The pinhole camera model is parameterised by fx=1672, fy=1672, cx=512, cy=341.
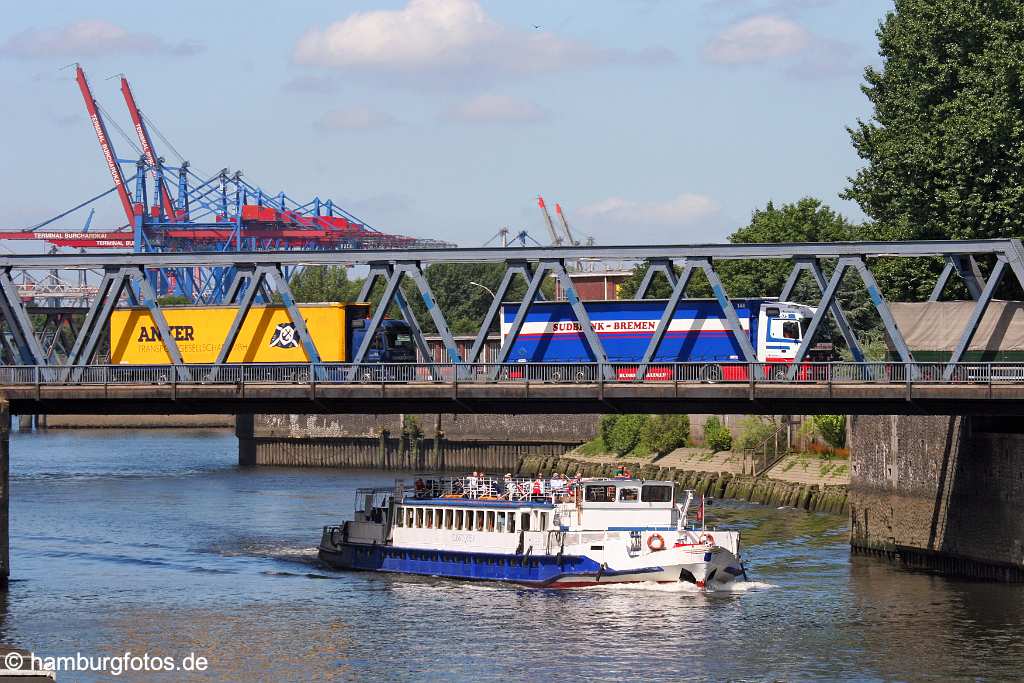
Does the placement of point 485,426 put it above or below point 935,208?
below

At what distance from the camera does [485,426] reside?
518 feet

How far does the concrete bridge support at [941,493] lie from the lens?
67562 mm

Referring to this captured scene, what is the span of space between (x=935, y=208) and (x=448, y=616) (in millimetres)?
39133

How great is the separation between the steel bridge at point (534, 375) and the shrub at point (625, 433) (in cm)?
6639

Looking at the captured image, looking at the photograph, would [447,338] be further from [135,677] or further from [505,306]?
[135,677]

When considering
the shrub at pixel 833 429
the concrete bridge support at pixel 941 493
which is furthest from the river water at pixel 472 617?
the shrub at pixel 833 429

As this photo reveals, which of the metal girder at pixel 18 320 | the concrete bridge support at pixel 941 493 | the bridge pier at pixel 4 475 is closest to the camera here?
the bridge pier at pixel 4 475

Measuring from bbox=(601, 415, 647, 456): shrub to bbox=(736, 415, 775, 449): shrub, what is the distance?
55.5ft

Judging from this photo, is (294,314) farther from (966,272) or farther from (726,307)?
(966,272)

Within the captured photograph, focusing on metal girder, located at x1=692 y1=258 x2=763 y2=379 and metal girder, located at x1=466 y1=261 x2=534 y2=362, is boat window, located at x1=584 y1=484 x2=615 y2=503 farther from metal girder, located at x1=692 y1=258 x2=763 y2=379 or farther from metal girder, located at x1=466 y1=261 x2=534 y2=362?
metal girder, located at x1=692 y1=258 x2=763 y2=379

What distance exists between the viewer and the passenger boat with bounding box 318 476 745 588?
69.4 metres

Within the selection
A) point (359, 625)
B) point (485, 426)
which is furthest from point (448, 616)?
point (485, 426)

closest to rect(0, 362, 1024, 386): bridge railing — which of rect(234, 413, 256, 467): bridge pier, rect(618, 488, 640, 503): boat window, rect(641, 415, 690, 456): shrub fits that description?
rect(618, 488, 640, 503): boat window

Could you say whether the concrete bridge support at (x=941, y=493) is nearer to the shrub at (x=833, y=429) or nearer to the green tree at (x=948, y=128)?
the green tree at (x=948, y=128)
